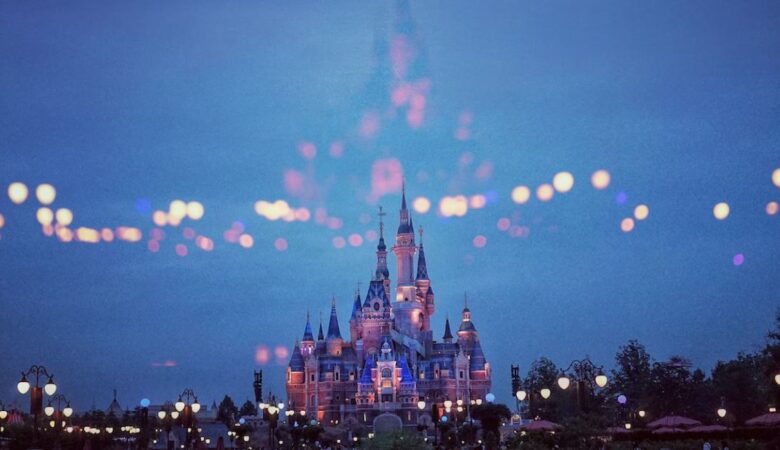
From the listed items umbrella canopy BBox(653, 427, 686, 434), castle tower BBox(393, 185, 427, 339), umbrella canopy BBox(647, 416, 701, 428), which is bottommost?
umbrella canopy BBox(653, 427, 686, 434)

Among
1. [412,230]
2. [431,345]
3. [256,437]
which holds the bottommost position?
[256,437]

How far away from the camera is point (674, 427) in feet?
173

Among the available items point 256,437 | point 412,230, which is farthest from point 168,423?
point 412,230

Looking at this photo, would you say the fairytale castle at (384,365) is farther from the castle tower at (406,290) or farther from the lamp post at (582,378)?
the lamp post at (582,378)

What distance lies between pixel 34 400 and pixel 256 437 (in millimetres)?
62610

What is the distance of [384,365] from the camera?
379 ft

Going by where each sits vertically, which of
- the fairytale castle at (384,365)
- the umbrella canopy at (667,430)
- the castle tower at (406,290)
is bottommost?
the umbrella canopy at (667,430)

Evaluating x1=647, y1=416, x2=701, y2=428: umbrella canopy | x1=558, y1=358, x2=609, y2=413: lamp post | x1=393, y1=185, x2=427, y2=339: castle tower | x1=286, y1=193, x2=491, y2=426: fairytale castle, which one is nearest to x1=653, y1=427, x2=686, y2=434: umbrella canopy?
x1=647, y1=416, x2=701, y2=428: umbrella canopy

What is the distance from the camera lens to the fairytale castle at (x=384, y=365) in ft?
379

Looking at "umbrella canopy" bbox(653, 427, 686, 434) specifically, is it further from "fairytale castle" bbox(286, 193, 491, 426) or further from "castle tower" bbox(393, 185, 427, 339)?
"castle tower" bbox(393, 185, 427, 339)

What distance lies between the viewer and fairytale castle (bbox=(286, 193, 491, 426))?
4545 inches

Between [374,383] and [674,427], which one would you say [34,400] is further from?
[374,383]

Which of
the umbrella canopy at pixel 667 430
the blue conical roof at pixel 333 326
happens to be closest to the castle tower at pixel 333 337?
the blue conical roof at pixel 333 326

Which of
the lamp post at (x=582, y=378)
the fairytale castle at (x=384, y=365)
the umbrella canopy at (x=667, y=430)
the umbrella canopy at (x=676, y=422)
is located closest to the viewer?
the lamp post at (x=582, y=378)
